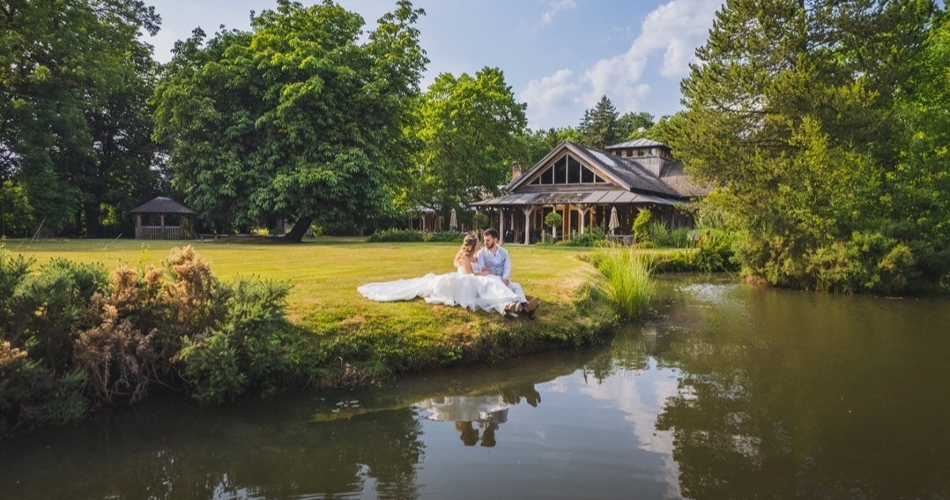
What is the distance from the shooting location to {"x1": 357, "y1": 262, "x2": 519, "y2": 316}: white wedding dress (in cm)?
888

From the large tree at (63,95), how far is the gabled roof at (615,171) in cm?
2389

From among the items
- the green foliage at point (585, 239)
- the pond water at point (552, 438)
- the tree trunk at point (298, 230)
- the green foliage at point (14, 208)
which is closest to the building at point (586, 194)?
the green foliage at point (585, 239)

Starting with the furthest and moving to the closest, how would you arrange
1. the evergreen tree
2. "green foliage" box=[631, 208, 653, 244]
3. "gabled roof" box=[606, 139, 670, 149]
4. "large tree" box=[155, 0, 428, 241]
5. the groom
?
the evergreen tree
"gabled roof" box=[606, 139, 670, 149]
"green foliage" box=[631, 208, 653, 244]
"large tree" box=[155, 0, 428, 241]
the groom

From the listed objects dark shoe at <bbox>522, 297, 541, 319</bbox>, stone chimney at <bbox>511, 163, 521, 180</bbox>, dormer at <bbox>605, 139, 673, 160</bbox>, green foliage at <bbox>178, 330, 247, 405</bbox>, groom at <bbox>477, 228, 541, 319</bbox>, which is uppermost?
dormer at <bbox>605, 139, 673, 160</bbox>

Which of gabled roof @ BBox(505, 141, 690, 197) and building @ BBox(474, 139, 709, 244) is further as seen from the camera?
gabled roof @ BBox(505, 141, 690, 197)

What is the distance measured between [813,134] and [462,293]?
42.1 ft

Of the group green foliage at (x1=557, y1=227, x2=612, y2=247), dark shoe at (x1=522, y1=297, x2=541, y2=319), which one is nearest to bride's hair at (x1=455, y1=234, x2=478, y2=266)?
dark shoe at (x1=522, y1=297, x2=541, y2=319)

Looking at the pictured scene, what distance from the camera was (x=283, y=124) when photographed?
25781 millimetres

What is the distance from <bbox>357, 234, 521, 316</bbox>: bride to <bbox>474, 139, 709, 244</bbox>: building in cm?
2110

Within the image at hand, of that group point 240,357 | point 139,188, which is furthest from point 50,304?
point 139,188

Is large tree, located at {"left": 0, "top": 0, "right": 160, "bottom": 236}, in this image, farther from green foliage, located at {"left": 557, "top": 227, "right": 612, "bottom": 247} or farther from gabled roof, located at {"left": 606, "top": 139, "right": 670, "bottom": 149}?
gabled roof, located at {"left": 606, "top": 139, "right": 670, "bottom": 149}

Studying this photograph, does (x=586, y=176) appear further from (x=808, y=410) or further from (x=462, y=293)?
(x=808, y=410)

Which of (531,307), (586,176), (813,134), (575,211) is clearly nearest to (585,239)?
(586,176)

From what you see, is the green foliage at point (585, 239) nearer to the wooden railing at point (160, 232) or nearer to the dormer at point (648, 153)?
the dormer at point (648, 153)
